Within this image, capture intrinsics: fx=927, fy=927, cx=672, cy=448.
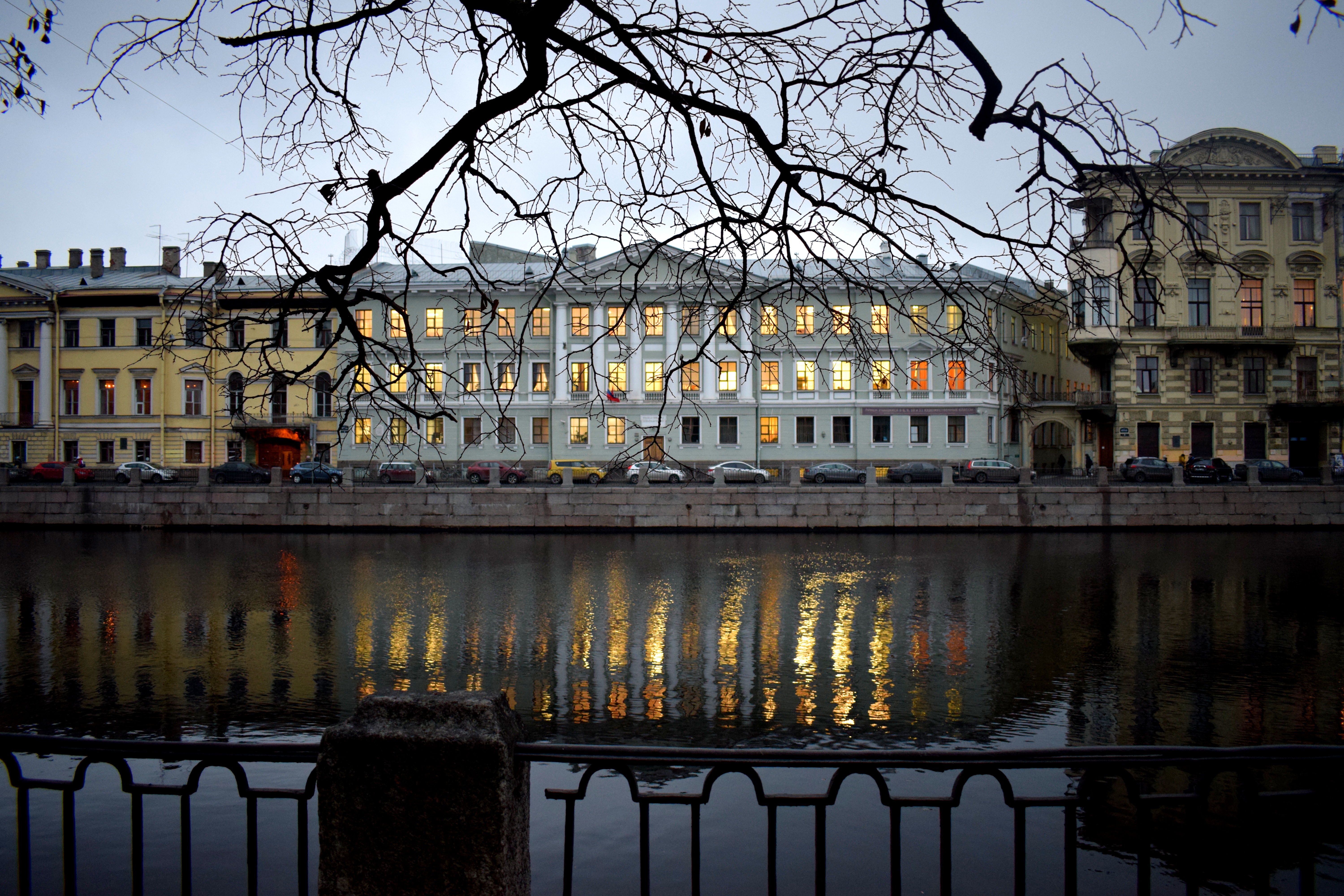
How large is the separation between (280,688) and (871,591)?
432 inches

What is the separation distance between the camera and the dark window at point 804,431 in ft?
136

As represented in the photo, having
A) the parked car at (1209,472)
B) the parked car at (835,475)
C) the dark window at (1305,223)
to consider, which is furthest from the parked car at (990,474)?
the dark window at (1305,223)

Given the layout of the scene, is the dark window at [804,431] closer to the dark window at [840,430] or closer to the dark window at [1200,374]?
the dark window at [840,430]

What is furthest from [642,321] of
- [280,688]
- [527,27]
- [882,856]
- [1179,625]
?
[1179,625]

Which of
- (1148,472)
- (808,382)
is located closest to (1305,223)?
(1148,472)

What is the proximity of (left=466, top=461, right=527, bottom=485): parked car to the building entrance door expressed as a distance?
2539 cm

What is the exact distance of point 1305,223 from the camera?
37.7 metres

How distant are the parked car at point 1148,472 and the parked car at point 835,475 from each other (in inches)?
355

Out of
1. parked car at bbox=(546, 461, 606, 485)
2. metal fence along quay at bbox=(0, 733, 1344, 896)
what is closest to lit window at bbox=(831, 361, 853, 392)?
parked car at bbox=(546, 461, 606, 485)

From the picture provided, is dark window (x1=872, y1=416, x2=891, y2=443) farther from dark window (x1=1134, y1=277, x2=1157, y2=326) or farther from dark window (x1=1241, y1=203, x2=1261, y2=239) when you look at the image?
dark window (x1=1134, y1=277, x2=1157, y2=326)

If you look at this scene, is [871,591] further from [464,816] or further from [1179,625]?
[464,816]

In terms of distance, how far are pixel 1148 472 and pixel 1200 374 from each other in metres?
9.56

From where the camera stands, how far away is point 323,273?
3516mm

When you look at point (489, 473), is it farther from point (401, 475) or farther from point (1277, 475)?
point (1277, 475)
